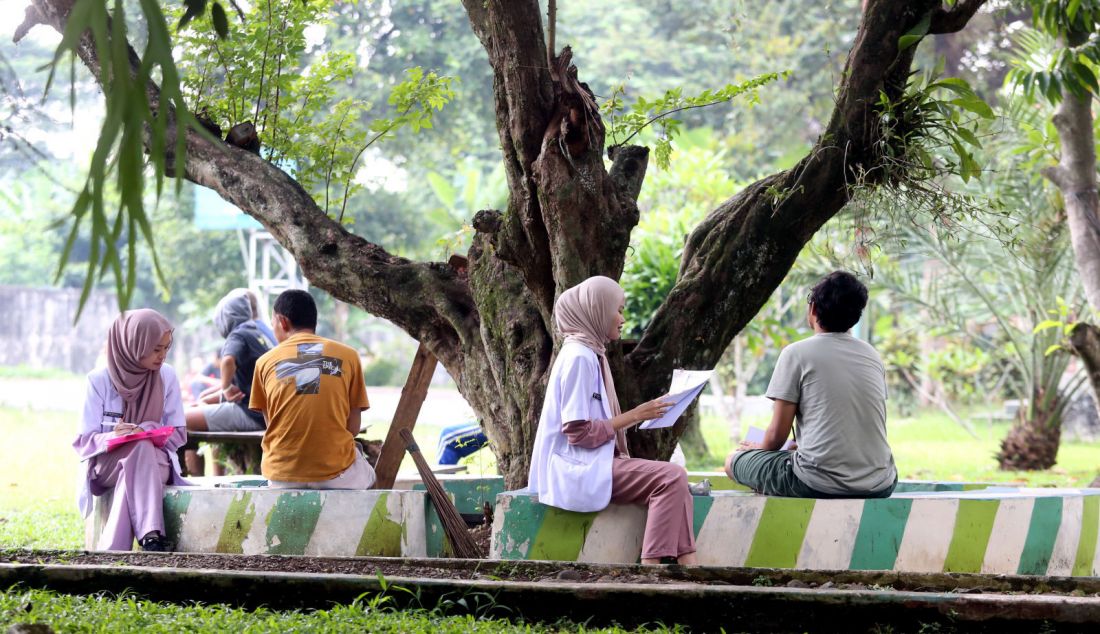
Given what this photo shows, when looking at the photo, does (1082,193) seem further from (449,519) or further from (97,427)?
(97,427)

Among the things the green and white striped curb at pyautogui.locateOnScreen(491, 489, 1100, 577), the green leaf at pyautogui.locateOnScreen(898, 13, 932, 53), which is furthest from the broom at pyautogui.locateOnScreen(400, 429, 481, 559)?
the green leaf at pyautogui.locateOnScreen(898, 13, 932, 53)

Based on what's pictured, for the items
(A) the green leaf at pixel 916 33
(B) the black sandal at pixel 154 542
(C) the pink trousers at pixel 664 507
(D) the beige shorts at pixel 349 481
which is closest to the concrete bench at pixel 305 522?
(B) the black sandal at pixel 154 542

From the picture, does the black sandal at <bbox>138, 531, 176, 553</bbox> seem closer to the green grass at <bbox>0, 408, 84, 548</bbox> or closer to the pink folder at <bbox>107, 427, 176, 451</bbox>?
the pink folder at <bbox>107, 427, 176, 451</bbox>

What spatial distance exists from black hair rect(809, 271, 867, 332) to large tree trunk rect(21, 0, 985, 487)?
74 cm

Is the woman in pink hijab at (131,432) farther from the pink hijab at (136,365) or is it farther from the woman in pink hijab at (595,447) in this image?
the woman in pink hijab at (595,447)

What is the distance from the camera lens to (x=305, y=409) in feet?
20.2

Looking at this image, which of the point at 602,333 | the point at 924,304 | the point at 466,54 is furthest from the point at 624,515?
the point at 466,54

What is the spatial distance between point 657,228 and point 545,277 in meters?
8.83

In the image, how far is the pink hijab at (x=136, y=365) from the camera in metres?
6.29

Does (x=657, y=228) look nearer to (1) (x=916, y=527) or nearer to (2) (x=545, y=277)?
(2) (x=545, y=277)

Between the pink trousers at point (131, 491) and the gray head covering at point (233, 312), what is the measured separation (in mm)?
2570

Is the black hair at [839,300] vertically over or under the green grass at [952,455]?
over

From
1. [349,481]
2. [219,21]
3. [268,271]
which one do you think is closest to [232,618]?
[219,21]

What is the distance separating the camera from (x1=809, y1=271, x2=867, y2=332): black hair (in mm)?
5461
